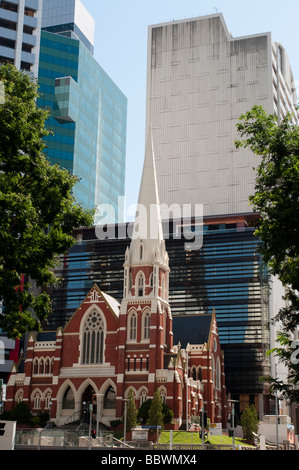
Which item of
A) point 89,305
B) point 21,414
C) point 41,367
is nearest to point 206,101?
point 89,305

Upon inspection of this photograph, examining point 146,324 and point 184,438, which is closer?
point 184,438

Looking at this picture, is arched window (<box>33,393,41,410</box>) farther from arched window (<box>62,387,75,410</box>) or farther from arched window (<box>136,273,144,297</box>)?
arched window (<box>136,273,144,297</box>)

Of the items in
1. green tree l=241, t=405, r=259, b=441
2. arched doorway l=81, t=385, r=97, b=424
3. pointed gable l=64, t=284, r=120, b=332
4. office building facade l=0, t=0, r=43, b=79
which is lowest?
green tree l=241, t=405, r=259, b=441

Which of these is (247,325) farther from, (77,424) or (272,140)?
(272,140)

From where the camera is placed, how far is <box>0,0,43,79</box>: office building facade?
3767 inches

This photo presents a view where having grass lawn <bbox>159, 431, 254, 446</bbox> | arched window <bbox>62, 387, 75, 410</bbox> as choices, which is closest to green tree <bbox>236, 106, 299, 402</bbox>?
grass lawn <bbox>159, 431, 254, 446</bbox>

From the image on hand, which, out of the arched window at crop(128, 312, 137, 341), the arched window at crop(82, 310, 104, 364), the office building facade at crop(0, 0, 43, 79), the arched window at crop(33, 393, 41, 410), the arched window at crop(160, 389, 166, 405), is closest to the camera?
the arched window at crop(160, 389, 166, 405)

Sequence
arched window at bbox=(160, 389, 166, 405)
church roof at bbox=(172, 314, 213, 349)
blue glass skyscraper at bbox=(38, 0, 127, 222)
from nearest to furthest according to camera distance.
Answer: arched window at bbox=(160, 389, 166, 405), church roof at bbox=(172, 314, 213, 349), blue glass skyscraper at bbox=(38, 0, 127, 222)

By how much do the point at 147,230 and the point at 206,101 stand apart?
264 feet

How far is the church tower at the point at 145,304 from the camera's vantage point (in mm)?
78188

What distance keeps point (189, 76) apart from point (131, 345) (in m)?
96.9

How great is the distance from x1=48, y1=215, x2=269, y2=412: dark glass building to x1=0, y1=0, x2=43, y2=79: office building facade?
166 ft

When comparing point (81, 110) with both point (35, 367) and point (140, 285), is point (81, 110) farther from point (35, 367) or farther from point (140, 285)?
point (35, 367)

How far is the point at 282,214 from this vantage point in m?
24.9
